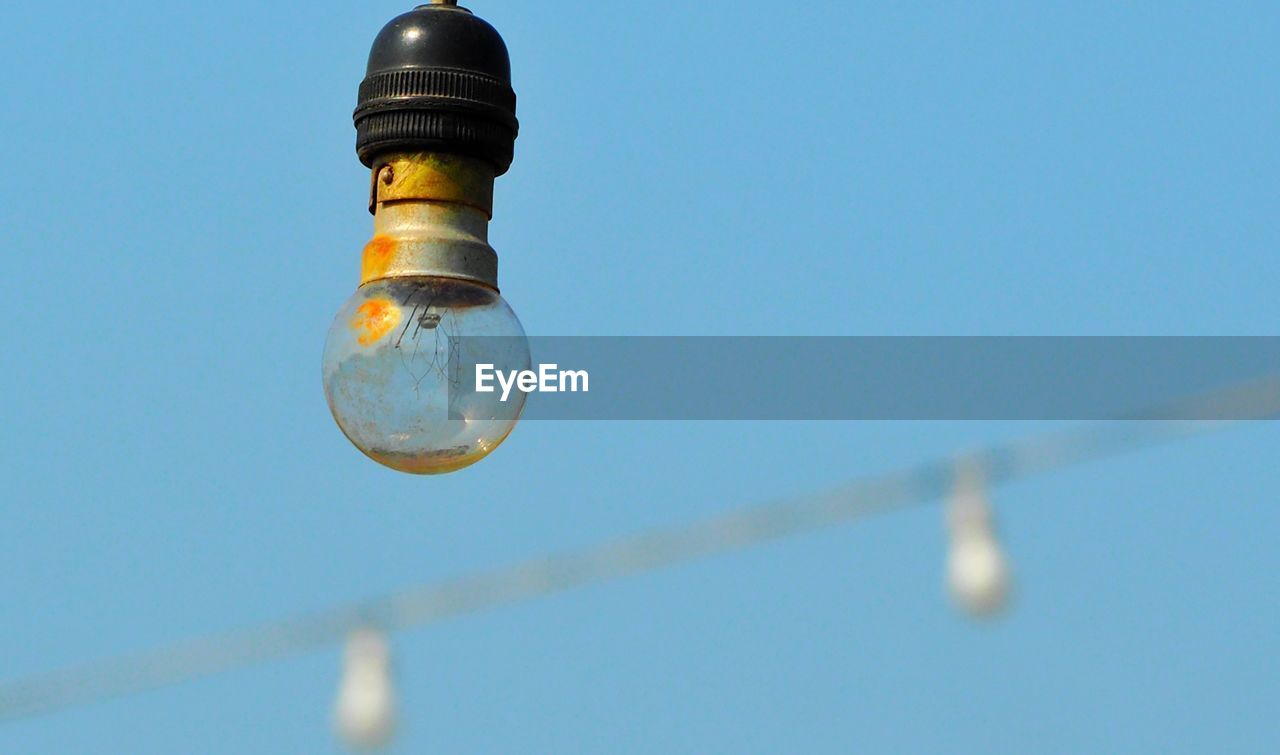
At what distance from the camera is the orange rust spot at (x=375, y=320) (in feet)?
8.46

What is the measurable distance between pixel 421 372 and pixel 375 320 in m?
0.13

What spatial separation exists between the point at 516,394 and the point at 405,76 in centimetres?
59

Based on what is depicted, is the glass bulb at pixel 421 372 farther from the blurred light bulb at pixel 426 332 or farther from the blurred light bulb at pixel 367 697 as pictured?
the blurred light bulb at pixel 367 697

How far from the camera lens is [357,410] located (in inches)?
102

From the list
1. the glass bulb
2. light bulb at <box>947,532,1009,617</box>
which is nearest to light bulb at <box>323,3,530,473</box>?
the glass bulb

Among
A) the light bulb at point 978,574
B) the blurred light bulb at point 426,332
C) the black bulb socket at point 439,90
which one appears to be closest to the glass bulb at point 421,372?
the blurred light bulb at point 426,332

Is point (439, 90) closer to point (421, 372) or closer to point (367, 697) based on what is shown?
point (421, 372)

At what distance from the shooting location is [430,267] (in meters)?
2.58

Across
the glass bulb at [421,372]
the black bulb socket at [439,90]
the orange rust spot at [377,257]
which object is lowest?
the glass bulb at [421,372]

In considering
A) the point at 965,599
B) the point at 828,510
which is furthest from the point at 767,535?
the point at 965,599

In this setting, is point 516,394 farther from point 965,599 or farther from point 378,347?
point 965,599

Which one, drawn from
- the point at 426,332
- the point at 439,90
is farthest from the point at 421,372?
the point at 439,90

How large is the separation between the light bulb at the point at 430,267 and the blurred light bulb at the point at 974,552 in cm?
114

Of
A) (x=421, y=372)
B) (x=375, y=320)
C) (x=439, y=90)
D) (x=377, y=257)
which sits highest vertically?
(x=439, y=90)
